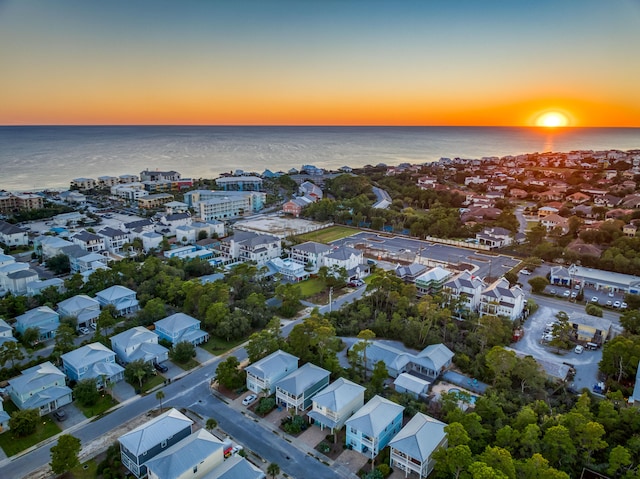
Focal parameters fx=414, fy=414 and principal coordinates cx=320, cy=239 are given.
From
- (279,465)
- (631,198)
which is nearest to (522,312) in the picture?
(279,465)

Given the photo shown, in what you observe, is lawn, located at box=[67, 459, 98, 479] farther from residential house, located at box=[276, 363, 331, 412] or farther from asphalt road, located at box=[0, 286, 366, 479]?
residential house, located at box=[276, 363, 331, 412]

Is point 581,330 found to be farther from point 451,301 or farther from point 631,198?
point 631,198

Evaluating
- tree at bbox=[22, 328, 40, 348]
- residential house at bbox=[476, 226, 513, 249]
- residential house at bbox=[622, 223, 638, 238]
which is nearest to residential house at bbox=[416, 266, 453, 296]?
residential house at bbox=[476, 226, 513, 249]

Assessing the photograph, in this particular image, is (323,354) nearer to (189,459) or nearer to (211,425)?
(211,425)

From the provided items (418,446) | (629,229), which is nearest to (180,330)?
(418,446)

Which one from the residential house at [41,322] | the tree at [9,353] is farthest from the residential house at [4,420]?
the residential house at [41,322]

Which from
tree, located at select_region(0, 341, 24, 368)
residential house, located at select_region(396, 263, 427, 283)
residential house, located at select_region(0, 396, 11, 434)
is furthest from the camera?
residential house, located at select_region(396, 263, 427, 283)
